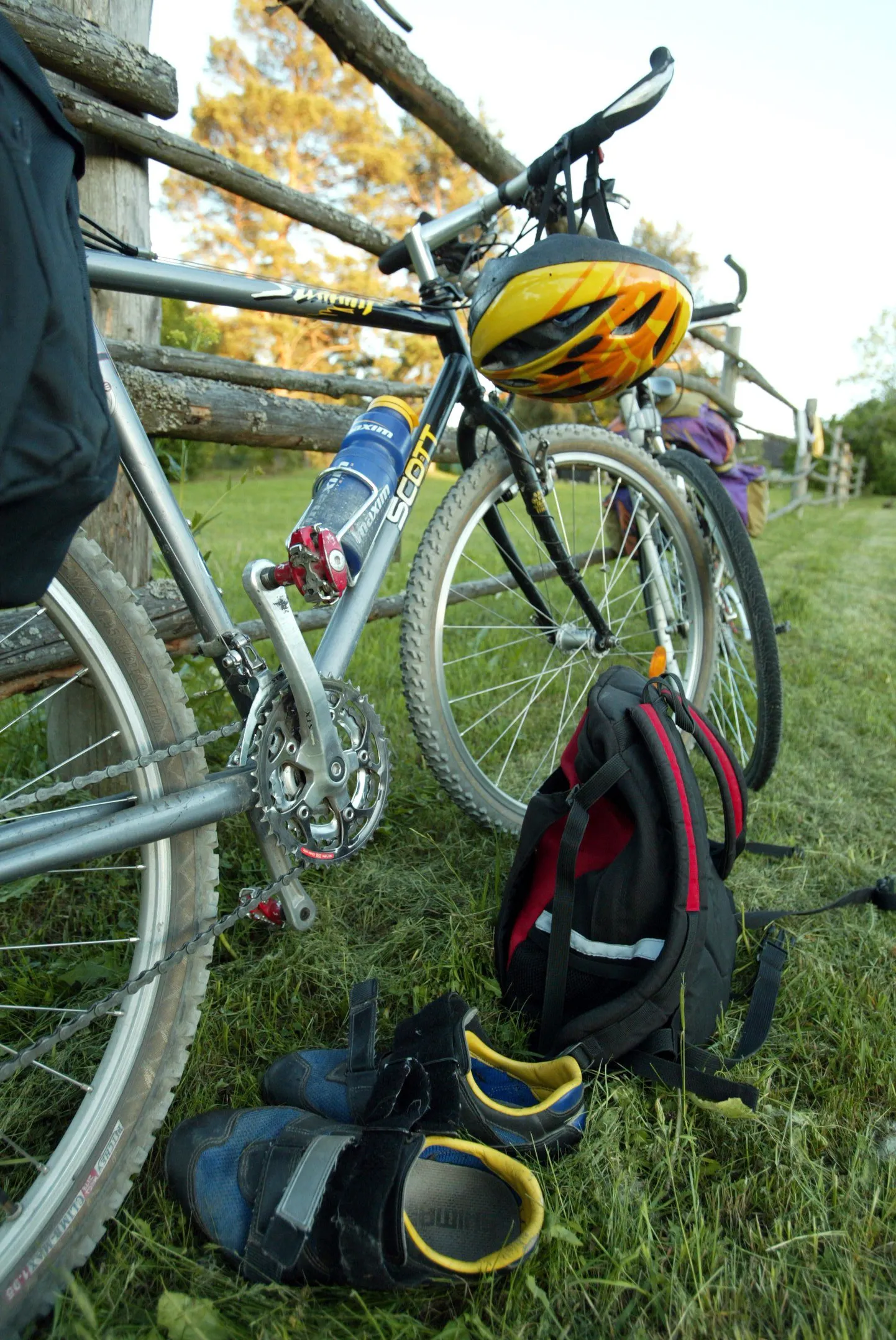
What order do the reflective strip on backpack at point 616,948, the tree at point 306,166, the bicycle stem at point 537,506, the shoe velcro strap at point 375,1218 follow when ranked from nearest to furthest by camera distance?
the shoe velcro strap at point 375,1218 → the reflective strip on backpack at point 616,948 → the bicycle stem at point 537,506 → the tree at point 306,166

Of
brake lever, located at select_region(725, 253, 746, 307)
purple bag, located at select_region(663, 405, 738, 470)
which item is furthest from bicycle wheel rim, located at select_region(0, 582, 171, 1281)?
purple bag, located at select_region(663, 405, 738, 470)

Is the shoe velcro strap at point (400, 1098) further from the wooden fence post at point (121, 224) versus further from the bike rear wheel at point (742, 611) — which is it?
the bike rear wheel at point (742, 611)

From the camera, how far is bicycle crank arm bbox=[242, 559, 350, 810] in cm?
120

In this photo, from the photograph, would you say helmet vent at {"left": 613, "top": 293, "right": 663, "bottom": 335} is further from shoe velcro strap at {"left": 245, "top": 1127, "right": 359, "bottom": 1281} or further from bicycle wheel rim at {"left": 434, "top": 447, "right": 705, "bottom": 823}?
shoe velcro strap at {"left": 245, "top": 1127, "right": 359, "bottom": 1281}

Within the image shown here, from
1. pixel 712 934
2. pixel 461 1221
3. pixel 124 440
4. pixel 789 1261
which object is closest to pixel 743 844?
pixel 712 934

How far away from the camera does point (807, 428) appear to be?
4.12m

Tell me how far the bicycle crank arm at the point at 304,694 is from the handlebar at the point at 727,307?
145 cm

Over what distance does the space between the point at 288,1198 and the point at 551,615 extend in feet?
5.11

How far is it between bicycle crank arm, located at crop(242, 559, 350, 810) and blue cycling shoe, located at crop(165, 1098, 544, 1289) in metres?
0.47

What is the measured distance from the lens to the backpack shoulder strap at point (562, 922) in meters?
1.17

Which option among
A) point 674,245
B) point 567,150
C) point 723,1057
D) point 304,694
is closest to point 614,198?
point 567,150

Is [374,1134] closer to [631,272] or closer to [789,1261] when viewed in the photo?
[789,1261]

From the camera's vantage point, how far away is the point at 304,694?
1229 mm

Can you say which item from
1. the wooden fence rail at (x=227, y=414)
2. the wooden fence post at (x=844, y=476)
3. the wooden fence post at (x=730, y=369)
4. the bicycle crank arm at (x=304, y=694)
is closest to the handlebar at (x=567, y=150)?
the wooden fence rail at (x=227, y=414)
